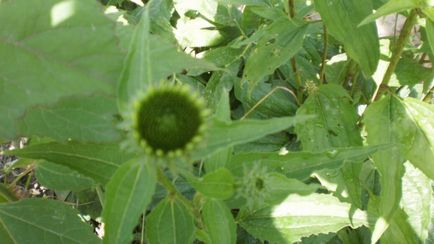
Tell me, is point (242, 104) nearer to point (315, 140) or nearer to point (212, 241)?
point (315, 140)

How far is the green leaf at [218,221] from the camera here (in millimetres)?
838

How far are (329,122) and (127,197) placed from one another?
77 centimetres

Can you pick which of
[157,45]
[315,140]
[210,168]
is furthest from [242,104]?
[157,45]

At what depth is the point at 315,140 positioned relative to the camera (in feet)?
4.17

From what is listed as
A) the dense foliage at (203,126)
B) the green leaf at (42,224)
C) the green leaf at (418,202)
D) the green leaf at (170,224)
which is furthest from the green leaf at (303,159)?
the green leaf at (418,202)

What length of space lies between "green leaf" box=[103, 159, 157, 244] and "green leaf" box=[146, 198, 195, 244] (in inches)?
6.2

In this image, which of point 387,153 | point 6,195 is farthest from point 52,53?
point 387,153

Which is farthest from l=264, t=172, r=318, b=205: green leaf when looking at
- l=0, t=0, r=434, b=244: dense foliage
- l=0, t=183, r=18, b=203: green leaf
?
l=0, t=183, r=18, b=203: green leaf

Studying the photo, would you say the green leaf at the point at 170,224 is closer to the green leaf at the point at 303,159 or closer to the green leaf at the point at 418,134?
the green leaf at the point at 303,159

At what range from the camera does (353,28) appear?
3.64ft

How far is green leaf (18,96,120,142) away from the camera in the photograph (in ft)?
2.43

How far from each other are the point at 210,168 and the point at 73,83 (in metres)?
0.31

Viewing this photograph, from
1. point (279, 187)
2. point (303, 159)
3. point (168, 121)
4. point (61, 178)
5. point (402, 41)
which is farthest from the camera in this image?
point (402, 41)

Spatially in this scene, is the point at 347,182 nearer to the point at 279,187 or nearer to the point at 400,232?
the point at 400,232
